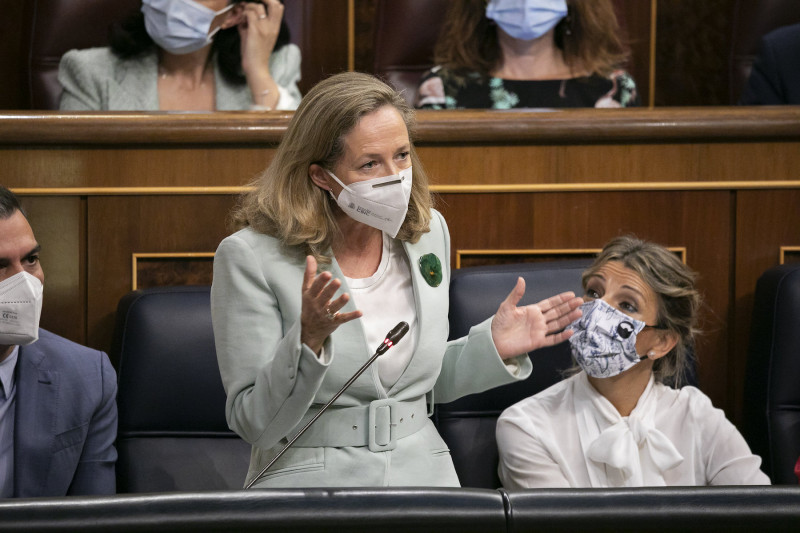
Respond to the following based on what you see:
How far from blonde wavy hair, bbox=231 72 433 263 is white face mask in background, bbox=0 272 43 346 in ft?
1.25

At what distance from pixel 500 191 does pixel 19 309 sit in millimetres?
910

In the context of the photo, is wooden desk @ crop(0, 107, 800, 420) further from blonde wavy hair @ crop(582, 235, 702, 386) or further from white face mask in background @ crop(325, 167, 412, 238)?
white face mask in background @ crop(325, 167, 412, 238)

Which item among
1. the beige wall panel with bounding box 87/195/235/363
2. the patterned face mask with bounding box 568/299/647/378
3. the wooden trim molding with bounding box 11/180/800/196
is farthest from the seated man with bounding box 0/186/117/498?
the patterned face mask with bounding box 568/299/647/378

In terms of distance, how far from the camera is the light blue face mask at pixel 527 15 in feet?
8.19

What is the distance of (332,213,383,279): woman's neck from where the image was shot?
1459mm

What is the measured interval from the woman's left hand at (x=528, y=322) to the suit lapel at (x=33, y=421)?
0.73m

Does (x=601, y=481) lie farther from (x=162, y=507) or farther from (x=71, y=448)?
(x=162, y=507)

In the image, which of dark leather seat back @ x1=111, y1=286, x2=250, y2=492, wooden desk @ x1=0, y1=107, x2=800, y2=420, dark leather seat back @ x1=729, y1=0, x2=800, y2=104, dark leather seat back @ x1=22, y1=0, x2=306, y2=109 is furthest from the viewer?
dark leather seat back @ x1=729, y1=0, x2=800, y2=104

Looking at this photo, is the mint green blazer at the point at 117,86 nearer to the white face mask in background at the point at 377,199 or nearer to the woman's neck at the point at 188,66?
the woman's neck at the point at 188,66

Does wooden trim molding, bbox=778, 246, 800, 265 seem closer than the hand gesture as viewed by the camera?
Yes

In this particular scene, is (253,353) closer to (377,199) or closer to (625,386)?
(377,199)

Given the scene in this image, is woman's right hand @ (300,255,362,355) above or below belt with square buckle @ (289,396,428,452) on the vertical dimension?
above

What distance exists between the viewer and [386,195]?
4.65 ft

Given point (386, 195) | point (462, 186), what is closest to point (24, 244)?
point (386, 195)
